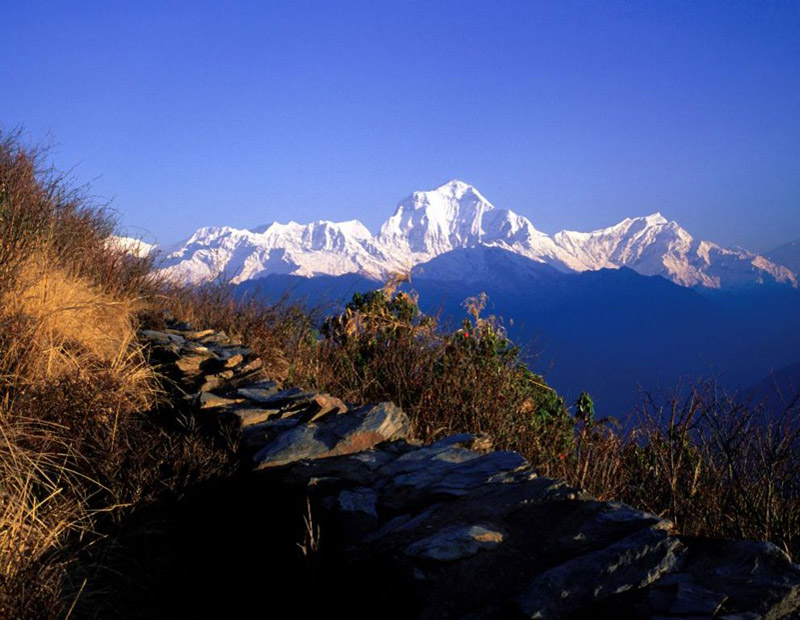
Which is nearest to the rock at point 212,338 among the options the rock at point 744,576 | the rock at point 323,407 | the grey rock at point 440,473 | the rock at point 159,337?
the rock at point 159,337

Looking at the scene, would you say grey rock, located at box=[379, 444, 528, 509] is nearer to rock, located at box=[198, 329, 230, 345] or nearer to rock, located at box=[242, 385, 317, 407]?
rock, located at box=[242, 385, 317, 407]

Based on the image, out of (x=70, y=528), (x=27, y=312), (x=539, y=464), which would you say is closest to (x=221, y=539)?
(x=70, y=528)

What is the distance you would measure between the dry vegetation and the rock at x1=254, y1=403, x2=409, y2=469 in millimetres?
346

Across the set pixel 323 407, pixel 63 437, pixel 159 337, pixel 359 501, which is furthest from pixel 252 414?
pixel 159 337

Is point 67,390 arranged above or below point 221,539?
above

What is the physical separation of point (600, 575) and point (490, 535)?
1.32ft

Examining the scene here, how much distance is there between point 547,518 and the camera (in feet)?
6.69

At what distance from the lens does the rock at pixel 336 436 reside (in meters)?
2.92

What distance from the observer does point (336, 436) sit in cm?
306

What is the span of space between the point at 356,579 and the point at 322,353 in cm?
376

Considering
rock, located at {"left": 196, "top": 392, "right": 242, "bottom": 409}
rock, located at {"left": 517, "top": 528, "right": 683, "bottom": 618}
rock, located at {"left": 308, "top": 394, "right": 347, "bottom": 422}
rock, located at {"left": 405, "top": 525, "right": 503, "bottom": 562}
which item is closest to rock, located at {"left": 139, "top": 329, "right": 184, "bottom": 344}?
rock, located at {"left": 196, "top": 392, "right": 242, "bottom": 409}

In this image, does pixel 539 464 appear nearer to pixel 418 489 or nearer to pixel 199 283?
pixel 418 489

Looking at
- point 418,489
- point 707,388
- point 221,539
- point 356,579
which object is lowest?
point 221,539

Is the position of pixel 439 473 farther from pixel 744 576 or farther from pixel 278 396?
pixel 278 396
